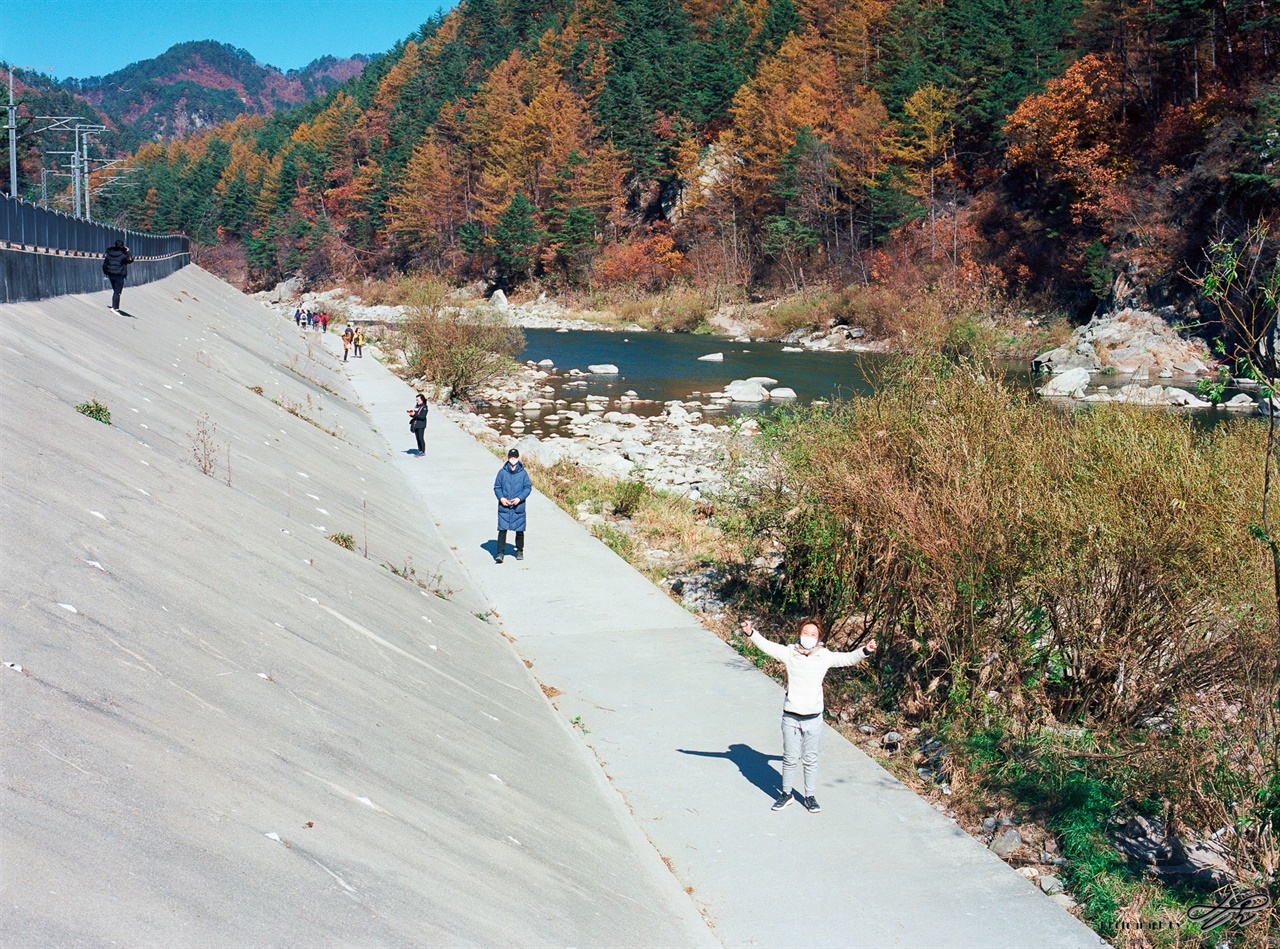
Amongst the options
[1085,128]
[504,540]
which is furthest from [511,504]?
[1085,128]

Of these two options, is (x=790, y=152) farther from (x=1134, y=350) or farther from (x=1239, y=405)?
(x=1239, y=405)

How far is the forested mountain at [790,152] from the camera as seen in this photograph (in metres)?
52.1

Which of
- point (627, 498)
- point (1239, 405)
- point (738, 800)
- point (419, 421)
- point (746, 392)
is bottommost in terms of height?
point (738, 800)

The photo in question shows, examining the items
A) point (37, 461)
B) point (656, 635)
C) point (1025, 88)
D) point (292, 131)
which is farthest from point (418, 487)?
point (292, 131)

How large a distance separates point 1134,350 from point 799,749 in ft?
148

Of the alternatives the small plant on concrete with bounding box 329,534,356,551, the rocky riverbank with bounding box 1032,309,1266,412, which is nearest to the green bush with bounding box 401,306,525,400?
the rocky riverbank with bounding box 1032,309,1266,412

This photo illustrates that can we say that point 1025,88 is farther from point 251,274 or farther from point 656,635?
point 251,274

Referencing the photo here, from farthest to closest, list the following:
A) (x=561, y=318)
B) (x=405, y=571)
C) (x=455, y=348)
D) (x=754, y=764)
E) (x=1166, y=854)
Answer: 1. (x=561, y=318)
2. (x=455, y=348)
3. (x=405, y=571)
4. (x=754, y=764)
5. (x=1166, y=854)

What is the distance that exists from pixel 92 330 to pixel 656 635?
12.5 m

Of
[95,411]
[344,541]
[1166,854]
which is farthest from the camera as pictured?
[344,541]

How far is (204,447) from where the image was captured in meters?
12.1

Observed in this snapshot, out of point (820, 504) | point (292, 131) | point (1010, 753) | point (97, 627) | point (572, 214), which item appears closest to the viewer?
point (97, 627)

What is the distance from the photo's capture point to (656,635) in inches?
438

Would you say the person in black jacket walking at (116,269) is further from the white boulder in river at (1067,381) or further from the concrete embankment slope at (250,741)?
the white boulder in river at (1067,381)
